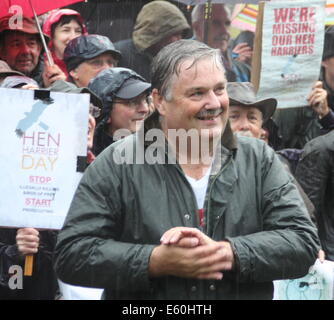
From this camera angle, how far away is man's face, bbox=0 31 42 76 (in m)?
6.11

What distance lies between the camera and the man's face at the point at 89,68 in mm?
6195

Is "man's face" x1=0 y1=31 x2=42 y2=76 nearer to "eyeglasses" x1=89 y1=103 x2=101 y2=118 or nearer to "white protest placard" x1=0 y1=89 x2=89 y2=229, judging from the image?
"eyeglasses" x1=89 y1=103 x2=101 y2=118

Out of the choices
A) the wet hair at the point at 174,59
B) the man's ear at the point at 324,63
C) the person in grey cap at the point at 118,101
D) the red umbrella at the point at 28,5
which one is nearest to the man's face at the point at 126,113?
the person in grey cap at the point at 118,101

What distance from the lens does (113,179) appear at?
358 centimetres

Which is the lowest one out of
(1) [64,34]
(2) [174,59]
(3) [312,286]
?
(3) [312,286]

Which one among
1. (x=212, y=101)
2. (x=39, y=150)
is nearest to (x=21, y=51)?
(x=39, y=150)

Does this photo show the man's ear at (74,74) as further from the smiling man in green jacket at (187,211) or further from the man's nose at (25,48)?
the smiling man in green jacket at (187,211)

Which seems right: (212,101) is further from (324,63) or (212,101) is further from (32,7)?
(324,63)

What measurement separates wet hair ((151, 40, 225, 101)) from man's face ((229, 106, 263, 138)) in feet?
7.12

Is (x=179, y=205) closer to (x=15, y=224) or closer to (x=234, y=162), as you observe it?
(x=234, y=162)

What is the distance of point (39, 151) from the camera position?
496 centimetres

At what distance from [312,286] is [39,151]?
5.80ft

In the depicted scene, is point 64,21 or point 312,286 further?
point 64,21
